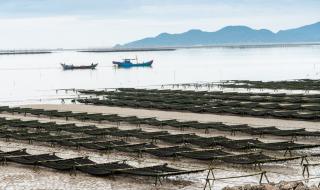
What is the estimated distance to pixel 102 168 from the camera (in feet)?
68.5

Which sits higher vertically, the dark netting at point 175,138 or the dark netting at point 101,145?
the dark netting at point 175,138

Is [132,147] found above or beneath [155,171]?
above

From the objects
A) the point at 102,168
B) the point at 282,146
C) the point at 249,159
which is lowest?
the point at 102,168

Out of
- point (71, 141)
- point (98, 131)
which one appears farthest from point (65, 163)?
point (98, 131)

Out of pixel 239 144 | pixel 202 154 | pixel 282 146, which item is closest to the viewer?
pixel 202 154

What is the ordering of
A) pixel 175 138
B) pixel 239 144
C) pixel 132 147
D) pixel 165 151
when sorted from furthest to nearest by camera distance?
pixel 175 138, pixel 132 147, pixel 239 144, pixel 165 151

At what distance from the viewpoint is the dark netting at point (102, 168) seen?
2056 centimetres

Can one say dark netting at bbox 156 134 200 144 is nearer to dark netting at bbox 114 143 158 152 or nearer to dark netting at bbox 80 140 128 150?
dark netting at bbox 114 143 158 152

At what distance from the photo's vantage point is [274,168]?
2173 centimetres

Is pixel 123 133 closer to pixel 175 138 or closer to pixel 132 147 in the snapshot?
pixel 175 138

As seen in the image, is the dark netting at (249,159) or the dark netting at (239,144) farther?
the dark netting at (239,144)

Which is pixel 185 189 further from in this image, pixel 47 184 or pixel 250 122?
pixel 250 122

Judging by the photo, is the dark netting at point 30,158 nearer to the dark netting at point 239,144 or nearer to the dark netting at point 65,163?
the dark netting at point 65,163

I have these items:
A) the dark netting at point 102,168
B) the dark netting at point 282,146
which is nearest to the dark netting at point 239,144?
the dark netting at point 282,146
